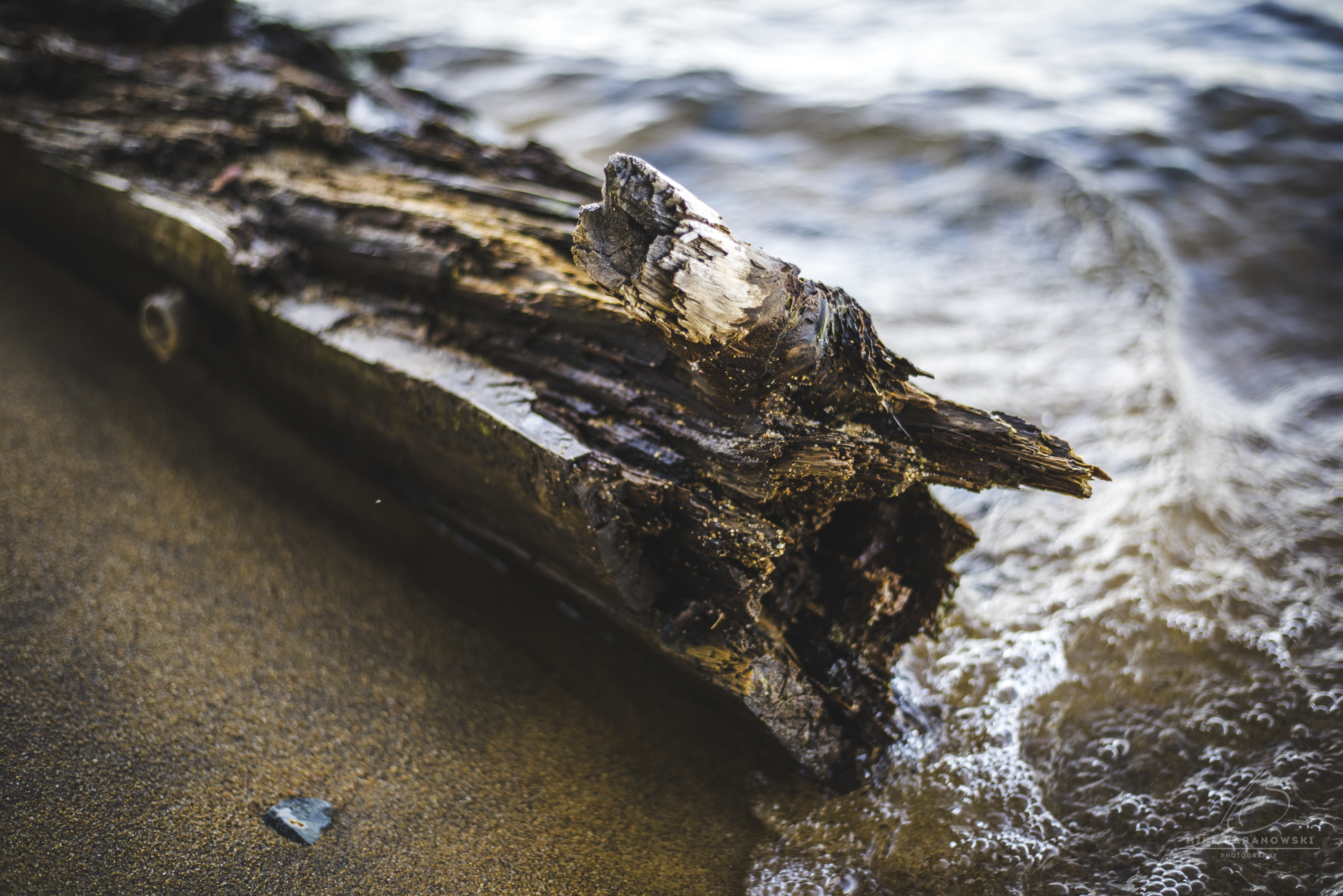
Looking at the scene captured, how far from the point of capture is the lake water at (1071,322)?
170 cm

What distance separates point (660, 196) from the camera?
4.25ft

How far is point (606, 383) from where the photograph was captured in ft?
A: 5.49

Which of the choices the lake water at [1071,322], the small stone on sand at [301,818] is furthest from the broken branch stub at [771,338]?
the small stone on sand at [301,818]

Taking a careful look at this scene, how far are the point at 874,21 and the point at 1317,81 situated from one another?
3378mm

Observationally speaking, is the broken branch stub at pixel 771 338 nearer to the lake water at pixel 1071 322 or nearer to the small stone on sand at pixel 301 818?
the lake water at pixel 1071 322

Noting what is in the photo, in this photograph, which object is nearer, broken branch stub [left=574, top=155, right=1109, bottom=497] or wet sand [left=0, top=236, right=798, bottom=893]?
broken branch stub [left=574, top=155, right=1109, bottom=497]

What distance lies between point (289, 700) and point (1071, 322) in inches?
140

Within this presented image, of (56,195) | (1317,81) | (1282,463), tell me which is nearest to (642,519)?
(56,195)

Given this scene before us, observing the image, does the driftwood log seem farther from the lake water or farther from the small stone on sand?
the small stone on sand

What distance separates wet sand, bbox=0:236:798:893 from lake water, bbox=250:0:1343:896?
393 millimetres

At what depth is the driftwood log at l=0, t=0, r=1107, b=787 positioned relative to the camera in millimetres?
1424

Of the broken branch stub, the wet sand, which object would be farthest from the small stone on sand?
the broken branch stub

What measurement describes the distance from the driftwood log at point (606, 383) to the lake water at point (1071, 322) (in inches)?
14.2

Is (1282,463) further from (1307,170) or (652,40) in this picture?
(652,40)
